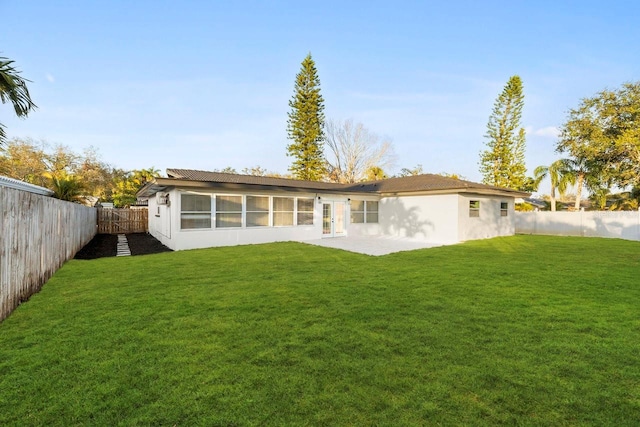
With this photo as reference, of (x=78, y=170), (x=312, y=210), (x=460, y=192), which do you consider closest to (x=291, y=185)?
(x=312, y=210)

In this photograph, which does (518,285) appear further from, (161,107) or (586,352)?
(161,107)

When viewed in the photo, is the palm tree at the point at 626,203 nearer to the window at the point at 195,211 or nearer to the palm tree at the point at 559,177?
the palm tree at the point at 559,177

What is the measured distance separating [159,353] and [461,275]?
605 centimetres

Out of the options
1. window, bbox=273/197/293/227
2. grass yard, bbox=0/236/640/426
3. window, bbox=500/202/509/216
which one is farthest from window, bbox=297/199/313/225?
window, bbox=500/202/509/216

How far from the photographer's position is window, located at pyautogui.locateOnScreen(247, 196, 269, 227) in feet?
42.1

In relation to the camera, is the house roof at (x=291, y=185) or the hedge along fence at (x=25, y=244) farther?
the house roof at (x=291, y=185)

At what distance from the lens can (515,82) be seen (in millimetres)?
26938

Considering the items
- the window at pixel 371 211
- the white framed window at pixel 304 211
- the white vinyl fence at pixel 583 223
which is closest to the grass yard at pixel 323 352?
the white framed window at pixel 304 211

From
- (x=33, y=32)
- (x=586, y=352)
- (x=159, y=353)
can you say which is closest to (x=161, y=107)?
(x=33, y=32)

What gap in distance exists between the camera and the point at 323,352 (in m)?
3.12

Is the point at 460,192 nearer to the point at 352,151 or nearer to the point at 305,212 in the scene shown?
the point at 305,212

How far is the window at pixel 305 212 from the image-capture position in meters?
14.3

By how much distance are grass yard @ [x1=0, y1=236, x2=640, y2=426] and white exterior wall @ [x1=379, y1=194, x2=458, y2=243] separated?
812 centimetres

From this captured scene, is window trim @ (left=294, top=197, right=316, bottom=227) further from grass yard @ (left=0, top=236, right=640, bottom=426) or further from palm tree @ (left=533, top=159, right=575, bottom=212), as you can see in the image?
palm tree @ (left=533, top=159, right=575, bottom=212)
